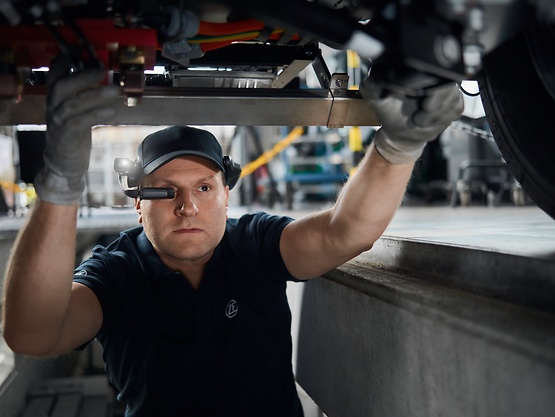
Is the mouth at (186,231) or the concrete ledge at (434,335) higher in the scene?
the mouth at (186,231)

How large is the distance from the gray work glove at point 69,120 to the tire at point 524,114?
70cm

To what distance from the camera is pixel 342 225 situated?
1089mm

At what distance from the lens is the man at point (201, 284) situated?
3.58 ft

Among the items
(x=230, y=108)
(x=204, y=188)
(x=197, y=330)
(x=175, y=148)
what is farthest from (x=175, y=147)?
(x=197, y=330)

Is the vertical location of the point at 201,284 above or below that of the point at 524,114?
below

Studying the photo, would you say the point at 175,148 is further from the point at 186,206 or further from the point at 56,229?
the point at 56,229

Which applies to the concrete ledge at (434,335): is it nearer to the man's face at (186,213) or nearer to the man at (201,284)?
the man at (201,284)

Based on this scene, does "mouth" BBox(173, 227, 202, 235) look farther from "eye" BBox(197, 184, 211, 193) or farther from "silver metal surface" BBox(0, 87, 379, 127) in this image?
"silver metal surface" BBox(0, 87, 379, 127)

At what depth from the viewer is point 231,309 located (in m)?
1.30

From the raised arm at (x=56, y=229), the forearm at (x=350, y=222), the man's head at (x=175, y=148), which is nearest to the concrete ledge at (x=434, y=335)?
the forearm at (x=350, y=222)

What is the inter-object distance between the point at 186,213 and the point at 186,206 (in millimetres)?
17

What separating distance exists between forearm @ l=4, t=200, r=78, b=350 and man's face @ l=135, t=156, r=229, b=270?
34cm

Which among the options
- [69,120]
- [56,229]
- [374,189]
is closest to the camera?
[69,120]

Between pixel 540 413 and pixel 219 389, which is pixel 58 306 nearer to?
pixel 219 389
